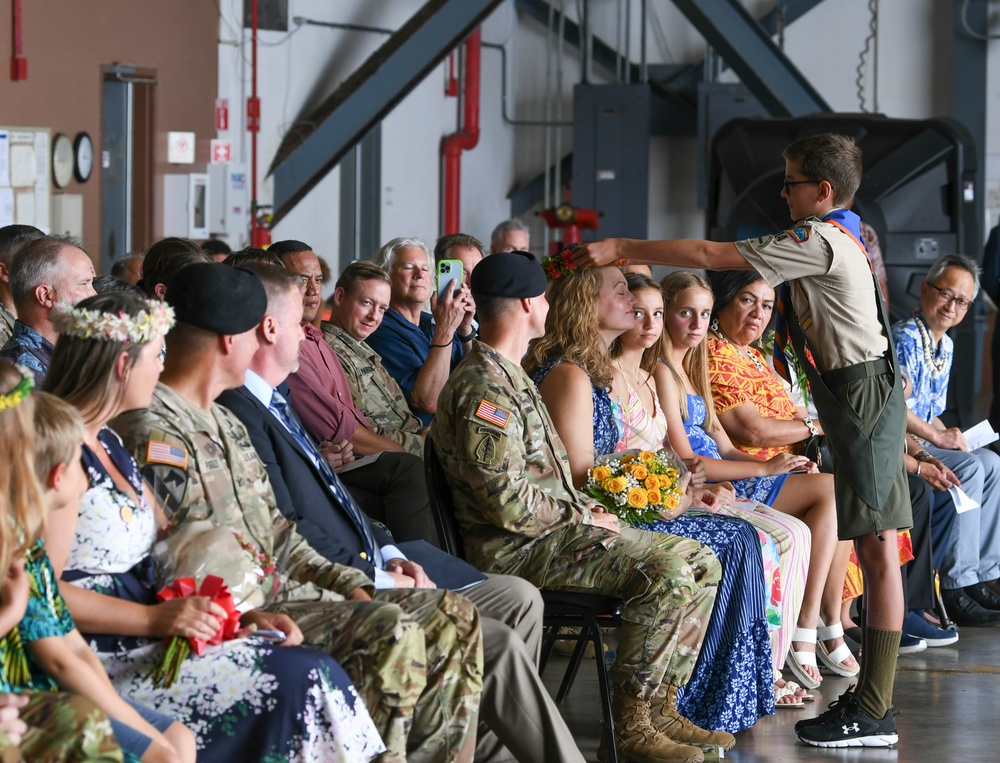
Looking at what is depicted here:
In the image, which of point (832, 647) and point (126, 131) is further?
point (126, 131)

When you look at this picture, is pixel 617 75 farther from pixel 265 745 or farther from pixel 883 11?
pixel 265 745

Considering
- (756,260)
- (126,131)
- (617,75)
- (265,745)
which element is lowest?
(265,745)

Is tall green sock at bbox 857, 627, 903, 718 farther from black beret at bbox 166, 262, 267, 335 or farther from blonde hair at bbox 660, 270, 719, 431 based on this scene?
black beret at bbox 166, 262, 267, 335

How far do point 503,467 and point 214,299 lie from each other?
0.94 m

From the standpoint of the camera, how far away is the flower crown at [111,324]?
2459mm

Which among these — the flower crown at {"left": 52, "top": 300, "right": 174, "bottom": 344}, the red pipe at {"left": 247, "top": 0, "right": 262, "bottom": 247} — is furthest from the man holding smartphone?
the red pipe at {"left": 247, "top": 0, "right": 262, "bottom": 247}

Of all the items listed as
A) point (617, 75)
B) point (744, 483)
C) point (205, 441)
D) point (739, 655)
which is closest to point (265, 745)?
point (205, 441)

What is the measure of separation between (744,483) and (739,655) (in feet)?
2.95

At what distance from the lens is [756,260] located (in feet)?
12.2

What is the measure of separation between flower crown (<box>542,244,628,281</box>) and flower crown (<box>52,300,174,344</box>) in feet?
5.40

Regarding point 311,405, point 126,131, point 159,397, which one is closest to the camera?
point 159,397

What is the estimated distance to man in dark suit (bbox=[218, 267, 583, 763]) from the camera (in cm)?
292

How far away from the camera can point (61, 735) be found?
201cm

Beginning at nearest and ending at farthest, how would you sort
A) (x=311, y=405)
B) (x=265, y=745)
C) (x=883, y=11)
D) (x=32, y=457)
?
(x=32, y=457) < (x=265, y=745) < (x=311, y=405) < (x=883, y=11)
